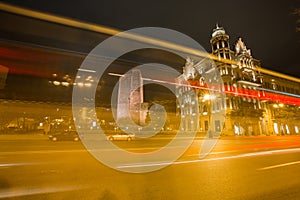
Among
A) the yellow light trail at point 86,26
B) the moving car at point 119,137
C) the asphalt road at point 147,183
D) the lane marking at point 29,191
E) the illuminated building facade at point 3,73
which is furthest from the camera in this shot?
the moving car at point 119,137

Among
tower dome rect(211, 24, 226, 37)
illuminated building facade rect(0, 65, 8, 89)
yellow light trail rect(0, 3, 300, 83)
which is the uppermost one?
tower dome rect(211, 24, 226, 37)

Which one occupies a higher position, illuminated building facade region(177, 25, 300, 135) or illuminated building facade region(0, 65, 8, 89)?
illuminated building facade region(177, 25, 300, 135)

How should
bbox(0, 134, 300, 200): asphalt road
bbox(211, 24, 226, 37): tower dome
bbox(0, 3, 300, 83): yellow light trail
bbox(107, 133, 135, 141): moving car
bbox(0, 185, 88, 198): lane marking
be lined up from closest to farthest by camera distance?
bbox(0, 134, 300, 200): asphalt road, bbox(0, 185, 88, 198): lane marking, bbox(0, 3, 300, 83): yellow light trail, bbox(107, 133, 135, 141): moving car, bbox(211, 24, 226, 37): tower dome

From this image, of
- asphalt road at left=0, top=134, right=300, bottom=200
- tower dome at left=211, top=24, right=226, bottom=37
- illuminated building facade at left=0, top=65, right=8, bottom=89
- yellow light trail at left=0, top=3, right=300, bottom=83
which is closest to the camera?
asphalt road at left=0, top=134, right=300, bottom=200

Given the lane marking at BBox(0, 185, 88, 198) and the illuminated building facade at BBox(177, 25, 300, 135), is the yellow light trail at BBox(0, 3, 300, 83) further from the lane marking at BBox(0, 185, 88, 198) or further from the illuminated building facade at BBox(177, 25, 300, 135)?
the illuminated building facade at BBox(177, 25, 300, 135)

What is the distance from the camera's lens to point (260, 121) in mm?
44438

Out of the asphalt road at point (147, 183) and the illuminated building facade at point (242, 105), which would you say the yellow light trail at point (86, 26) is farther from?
the illuminated building facade at point (242, 105)

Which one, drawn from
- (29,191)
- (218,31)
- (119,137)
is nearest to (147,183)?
(29,191)

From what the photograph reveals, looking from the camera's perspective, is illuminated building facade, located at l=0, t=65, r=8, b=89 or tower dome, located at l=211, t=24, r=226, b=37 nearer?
illuminated building facade, located at l=0, t=65, r=8, b=89

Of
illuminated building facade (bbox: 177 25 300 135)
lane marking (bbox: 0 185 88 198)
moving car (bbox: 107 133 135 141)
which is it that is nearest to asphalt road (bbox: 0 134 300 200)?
lane marking (bbox: 0 185 88 198)

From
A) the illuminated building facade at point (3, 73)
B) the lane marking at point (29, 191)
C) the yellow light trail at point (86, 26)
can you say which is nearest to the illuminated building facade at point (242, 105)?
the yellow light trail at point (86, 26)

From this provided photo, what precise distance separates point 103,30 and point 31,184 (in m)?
5.81

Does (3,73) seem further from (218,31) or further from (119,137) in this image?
(218,31)

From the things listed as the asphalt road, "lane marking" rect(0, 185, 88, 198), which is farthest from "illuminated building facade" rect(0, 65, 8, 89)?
"lane marking" rect(0, 185, 88, 198)
